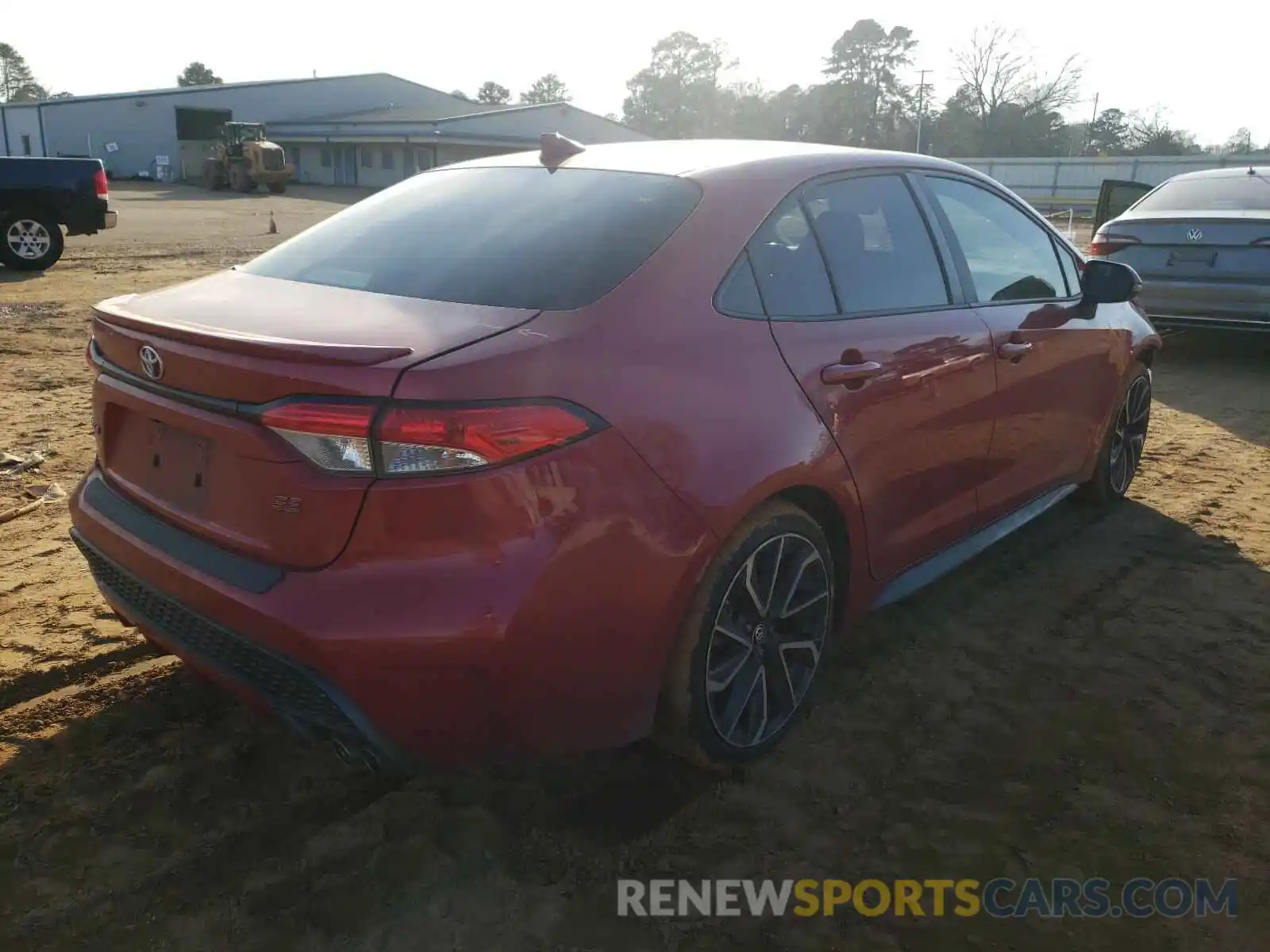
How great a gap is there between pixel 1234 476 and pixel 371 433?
5.25 m

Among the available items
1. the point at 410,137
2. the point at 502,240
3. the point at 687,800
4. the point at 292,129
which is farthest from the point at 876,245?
the point at 292,129

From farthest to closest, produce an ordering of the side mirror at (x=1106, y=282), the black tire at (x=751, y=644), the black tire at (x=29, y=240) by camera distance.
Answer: the black tire at (x=29, y=240)
the side mirror at (x=1106, y=282)
the black tire at (x=751, y=644)

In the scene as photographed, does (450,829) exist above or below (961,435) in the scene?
below

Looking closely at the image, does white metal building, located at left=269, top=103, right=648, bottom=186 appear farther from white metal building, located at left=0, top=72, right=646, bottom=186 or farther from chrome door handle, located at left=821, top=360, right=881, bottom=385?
chrome door handle, located at left=821, top=360, right=881, bottom=385

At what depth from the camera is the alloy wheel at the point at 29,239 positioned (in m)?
13.0

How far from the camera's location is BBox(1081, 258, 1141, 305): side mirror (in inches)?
169

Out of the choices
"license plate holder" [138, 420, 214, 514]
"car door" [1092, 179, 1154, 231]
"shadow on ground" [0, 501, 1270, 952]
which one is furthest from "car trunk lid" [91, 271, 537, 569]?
"car door" [1092, 179, 1154, 231]

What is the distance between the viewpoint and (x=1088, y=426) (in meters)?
4.57

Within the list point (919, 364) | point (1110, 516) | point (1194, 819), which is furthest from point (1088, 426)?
point (1194, 819)

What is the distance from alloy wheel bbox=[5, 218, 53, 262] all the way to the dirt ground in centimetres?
1089

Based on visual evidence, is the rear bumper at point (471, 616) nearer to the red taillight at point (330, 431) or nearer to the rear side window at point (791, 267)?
the red taillight at point (330, 431)

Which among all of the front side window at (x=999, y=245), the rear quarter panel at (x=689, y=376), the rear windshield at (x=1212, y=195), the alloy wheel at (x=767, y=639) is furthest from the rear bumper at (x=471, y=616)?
the rear windshield at (x=1212, y=195)

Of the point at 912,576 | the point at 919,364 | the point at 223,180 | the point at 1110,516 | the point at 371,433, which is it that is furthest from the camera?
the point at 223,180

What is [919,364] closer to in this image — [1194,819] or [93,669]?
[1194,819]
